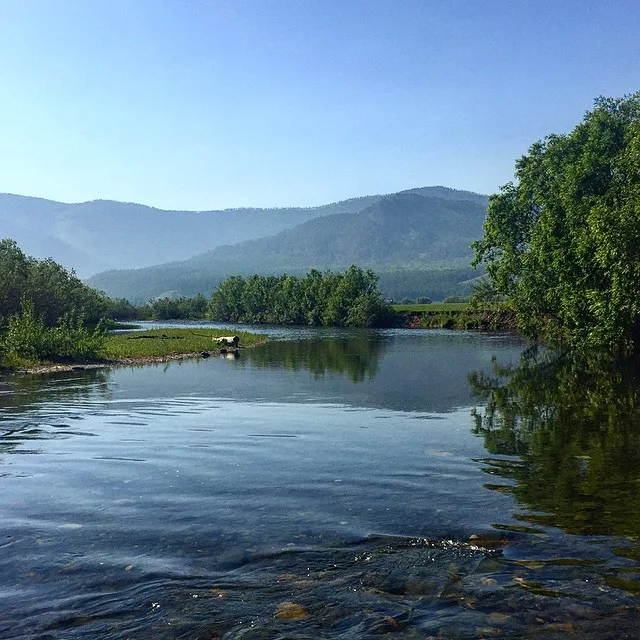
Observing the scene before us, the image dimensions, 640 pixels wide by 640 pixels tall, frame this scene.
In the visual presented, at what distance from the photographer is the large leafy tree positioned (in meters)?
36.0

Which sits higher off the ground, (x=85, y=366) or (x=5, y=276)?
(x=5, y=276)

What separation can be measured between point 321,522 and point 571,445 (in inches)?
375

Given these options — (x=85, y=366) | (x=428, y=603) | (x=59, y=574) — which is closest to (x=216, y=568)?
(x=59, y=574)

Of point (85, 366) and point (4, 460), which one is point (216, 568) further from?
point (85, 366)

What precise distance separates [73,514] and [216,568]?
4.23 metres

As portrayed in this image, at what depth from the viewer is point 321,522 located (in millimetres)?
11969

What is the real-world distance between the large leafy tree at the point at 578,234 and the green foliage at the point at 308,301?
61683 mm

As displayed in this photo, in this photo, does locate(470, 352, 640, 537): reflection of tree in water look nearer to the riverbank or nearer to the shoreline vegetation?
the riverbank

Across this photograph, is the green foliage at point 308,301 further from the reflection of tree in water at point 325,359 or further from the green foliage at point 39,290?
the reflection of tree in water at point 325,359

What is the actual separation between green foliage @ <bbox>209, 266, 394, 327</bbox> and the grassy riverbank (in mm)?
5575

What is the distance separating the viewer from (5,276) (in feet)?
232

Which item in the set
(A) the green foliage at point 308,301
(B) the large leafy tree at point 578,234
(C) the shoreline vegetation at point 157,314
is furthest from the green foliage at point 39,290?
(A) the green foliage at point 308,301

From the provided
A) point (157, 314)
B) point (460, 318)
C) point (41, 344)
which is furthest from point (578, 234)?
point (157, 314)

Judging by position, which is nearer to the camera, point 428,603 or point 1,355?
point 428,603
